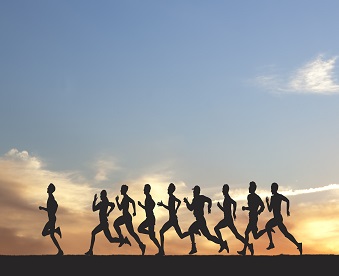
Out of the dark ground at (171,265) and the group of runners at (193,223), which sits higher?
the group of runners at (193,223)

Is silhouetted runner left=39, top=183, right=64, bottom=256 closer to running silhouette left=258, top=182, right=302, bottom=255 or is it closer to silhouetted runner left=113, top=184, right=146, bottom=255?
silhouetted runner left=113, top=184, right=146, bottom=255

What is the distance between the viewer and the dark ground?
20828mm

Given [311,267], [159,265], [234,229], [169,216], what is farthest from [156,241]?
[311,267]

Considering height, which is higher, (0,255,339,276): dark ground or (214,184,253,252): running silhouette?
(214,184,253,252): running silhouette

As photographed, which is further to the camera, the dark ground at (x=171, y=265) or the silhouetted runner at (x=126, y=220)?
the silhouetted runner at (x=126, y=220)

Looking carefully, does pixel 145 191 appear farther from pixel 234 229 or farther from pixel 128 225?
pixel 234 229

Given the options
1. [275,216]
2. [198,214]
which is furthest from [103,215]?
[275,216]

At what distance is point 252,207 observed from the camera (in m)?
26.2

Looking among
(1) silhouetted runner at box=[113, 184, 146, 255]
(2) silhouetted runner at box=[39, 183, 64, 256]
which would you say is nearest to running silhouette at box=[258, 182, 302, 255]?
(1) silhouetted runner at box=[113, 184, 146, 255]

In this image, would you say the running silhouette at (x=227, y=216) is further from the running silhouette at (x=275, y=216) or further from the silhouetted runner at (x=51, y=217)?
the silhouetted runner at (x=51, y=217)

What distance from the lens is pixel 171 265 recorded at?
21.4 meters

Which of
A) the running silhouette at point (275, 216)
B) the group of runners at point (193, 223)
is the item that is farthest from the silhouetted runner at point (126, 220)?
the running silhouette at point (275, 216)

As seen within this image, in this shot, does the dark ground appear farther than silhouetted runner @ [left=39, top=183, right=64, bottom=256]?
No

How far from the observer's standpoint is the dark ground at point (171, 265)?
20828 millimetres
